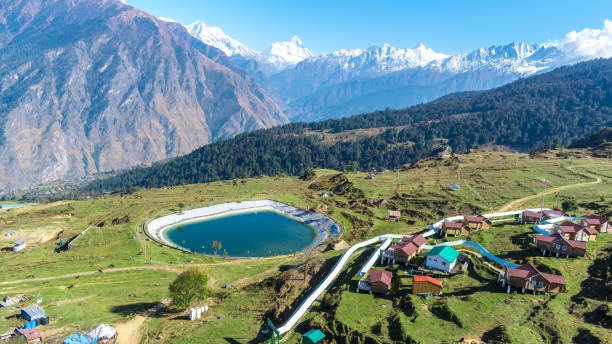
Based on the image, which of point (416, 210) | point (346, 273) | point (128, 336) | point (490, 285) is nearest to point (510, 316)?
point (490, 285)

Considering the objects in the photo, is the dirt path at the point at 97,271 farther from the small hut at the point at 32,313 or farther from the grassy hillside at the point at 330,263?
the small hut at the point at 32,313

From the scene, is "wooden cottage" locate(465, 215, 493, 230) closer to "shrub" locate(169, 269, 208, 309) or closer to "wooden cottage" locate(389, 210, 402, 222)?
"wooden cottage" locate(389, 210, 402, 222)

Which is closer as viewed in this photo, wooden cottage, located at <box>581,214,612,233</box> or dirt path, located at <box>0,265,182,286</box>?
wooden cottage, located at <box>581,214,612,233</box>

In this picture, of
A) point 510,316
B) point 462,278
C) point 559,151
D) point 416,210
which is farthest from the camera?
point 559,151

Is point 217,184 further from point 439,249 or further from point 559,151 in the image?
point 559,151

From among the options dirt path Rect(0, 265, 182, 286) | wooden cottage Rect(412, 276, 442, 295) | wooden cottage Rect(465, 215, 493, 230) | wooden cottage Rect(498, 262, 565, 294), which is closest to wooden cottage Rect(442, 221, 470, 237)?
wooden cottage Rect(465, 215, 493, 230)

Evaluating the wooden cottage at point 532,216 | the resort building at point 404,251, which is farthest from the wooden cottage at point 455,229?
the wooden cottage at point 532,216
